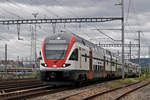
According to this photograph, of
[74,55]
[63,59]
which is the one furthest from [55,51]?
[74,55]

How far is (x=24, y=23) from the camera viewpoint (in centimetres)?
3173

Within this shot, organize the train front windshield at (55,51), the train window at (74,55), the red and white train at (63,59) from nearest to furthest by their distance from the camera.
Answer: the red and white train at (63,59)
the train front windshield at (55,51)
the train window at (74,55)

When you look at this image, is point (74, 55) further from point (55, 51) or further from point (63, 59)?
point (55, 51)

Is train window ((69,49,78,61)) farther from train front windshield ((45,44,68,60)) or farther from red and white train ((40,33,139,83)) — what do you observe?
train front windshield ((45,44,68,60))

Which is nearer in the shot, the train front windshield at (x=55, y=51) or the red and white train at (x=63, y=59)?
the red and white train at (x=63, y=59)

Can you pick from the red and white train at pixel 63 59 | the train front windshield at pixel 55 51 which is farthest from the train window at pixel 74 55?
the train front windshield at pixel 55 51

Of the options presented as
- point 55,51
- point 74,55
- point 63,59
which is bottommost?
point 63,59

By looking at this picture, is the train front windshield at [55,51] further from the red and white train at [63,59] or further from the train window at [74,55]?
the train window at [74,55]

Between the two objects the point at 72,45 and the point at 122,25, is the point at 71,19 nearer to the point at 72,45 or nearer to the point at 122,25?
the point at 122,25

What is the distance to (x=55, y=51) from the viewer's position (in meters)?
19.8

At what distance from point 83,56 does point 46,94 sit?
6.15m

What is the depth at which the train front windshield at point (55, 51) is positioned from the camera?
19500mm

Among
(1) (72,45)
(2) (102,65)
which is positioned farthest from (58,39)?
(2) (102,65)

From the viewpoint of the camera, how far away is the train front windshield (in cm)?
1950
